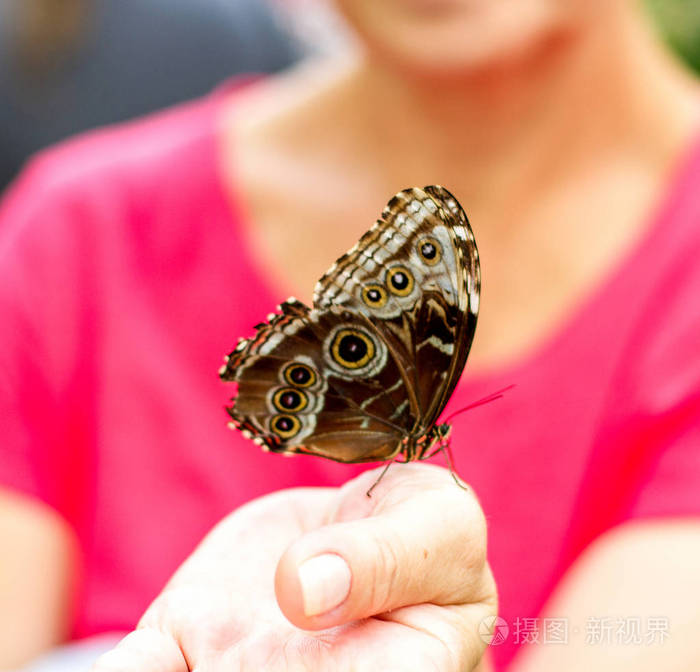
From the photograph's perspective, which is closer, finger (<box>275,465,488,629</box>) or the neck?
finger (<box>275,465,488,629</box>)

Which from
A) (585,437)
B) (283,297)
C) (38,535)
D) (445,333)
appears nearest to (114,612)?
(38,535)

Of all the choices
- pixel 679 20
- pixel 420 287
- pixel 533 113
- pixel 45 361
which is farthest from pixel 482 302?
pixel 679 20

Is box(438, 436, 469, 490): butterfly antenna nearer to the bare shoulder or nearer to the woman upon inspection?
the woman

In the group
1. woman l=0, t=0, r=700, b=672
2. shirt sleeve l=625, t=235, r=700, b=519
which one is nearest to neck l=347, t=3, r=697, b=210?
woman l=0, t=0, r=700, b=672

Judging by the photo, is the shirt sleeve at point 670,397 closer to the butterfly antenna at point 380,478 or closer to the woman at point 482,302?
the woman at point 482,302

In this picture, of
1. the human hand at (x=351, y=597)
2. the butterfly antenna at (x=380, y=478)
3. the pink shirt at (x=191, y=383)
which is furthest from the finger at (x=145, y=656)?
the pink shirt at (x=191, y=383)

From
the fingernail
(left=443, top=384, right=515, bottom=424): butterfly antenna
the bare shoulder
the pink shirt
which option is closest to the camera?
the fingernail

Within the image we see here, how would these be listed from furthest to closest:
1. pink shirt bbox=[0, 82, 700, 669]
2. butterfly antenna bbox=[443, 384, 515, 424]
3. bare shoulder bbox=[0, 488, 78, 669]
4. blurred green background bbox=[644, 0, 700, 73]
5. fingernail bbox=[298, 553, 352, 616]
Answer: blurred green background bbox=[644, 0, 700, 73], bare shoulder bbox=[0, 488, 78, 669], pink shirt bbox=[0, 82, 700, 669], butterfly antenna bbox=[443, 384, 515, 424], fingernail bbox=[298, 553, 352, 616]
